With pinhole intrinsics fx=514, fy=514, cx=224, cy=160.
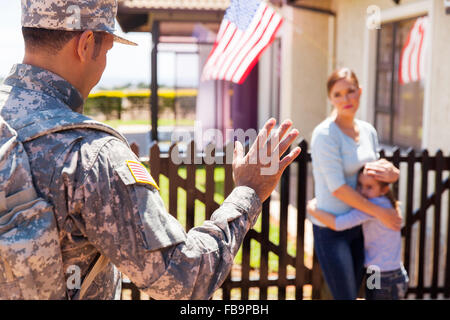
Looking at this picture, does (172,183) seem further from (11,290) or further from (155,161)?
(11,290)

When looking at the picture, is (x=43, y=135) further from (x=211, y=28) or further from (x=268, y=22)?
(x=211, y=28)

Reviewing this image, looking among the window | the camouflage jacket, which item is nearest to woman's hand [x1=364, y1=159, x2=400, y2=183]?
the camouflage jacket

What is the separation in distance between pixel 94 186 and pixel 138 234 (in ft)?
0.49

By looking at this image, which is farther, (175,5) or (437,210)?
(175,5)

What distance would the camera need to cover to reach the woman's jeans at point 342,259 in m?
2.99

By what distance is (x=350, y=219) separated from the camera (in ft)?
9.84

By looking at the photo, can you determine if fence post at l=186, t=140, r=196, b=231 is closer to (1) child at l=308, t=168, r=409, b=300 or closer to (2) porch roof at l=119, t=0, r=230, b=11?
(1) child at l=308, t=168, r=409, b=300

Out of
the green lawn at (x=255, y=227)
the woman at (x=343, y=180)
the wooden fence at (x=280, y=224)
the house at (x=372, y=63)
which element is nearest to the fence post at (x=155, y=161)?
the wooden fence at (x=280, y=224)

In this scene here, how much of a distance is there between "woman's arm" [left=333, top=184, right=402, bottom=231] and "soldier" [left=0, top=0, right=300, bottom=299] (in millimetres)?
1657

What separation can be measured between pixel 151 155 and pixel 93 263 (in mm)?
2516

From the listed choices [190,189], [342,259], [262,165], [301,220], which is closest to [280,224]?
[301,220]

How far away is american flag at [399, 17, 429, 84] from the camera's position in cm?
644
